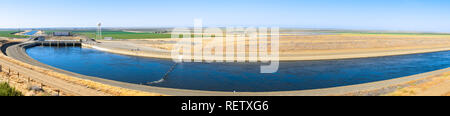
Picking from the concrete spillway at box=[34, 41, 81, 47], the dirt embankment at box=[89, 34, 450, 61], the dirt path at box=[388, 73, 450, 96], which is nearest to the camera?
the dirt path at box=[388, 73, 450, 96]

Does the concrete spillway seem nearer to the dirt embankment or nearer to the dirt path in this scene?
the dirt embankment

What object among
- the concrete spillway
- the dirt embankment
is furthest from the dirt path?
the concrete spillway

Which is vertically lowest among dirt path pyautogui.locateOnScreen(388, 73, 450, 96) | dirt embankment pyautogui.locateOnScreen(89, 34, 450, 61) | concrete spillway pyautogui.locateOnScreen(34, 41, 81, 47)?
dirt path pyautogui.locateOnScreen(388, 73, 450, 96)

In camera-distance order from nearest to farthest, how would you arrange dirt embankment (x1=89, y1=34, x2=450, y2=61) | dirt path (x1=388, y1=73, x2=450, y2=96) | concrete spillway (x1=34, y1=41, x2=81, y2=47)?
dirt path (x1=388, y1=73, x2=450, y2=96), dirt embankment (x1=89, y1=34, x2=450, y2=61), concrete spillway (x1=34, y1=41, x2=81, y2=47)

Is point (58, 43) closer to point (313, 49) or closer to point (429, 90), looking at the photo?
point (313, 49)

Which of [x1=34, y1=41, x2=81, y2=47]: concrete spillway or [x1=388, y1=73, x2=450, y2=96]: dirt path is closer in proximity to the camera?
[x1=388, y1=73, x2=450, y2=96]: dirt path

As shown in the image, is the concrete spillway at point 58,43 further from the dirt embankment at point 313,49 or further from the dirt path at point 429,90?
the dirt path at point 429,90

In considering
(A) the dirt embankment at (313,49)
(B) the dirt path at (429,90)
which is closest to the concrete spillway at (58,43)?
A: (A) the dirt embankment at (313,49)

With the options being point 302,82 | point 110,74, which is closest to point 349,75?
point 302,82

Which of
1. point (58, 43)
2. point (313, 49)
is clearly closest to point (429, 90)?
point (313, 49)

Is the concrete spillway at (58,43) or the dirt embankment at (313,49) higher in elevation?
the concrete spillway at (58,43)
